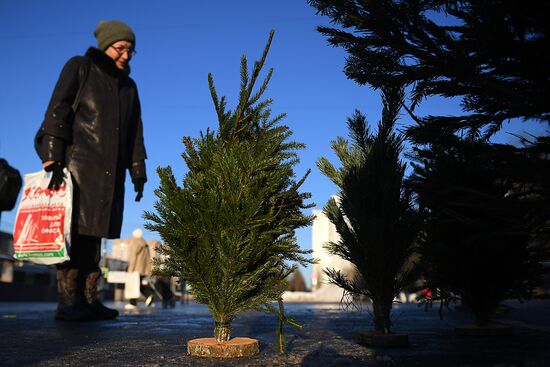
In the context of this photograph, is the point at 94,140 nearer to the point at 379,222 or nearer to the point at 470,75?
the point at 379,222

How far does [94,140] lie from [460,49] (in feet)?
14.4

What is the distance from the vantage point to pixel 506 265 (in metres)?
4.09

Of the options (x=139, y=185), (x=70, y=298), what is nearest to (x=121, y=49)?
(x=139, y=185)

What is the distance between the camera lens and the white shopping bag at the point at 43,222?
4.91 m

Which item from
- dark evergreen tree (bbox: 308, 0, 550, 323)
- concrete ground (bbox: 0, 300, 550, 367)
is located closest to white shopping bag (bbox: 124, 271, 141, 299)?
concrete ground (bbox: 0, 300, 550, 367)

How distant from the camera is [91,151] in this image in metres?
5.51

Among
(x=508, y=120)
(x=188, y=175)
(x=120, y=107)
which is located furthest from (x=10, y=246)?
(x=508, y=120)

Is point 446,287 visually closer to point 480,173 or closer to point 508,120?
point 480,173

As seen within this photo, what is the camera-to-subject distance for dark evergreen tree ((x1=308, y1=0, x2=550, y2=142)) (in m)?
2.16

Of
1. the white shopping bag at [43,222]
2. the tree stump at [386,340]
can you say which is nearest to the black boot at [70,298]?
the white shopping bag at [43,222]

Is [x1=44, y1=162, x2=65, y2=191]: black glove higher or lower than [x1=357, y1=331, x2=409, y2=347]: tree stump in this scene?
higher

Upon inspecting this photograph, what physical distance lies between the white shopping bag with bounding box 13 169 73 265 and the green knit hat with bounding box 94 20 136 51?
1.59 meters

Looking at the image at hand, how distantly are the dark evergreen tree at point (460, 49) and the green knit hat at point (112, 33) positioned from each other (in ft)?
12.2

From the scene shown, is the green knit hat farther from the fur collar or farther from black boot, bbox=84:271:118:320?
black boot, bbox=84:271:118:320
